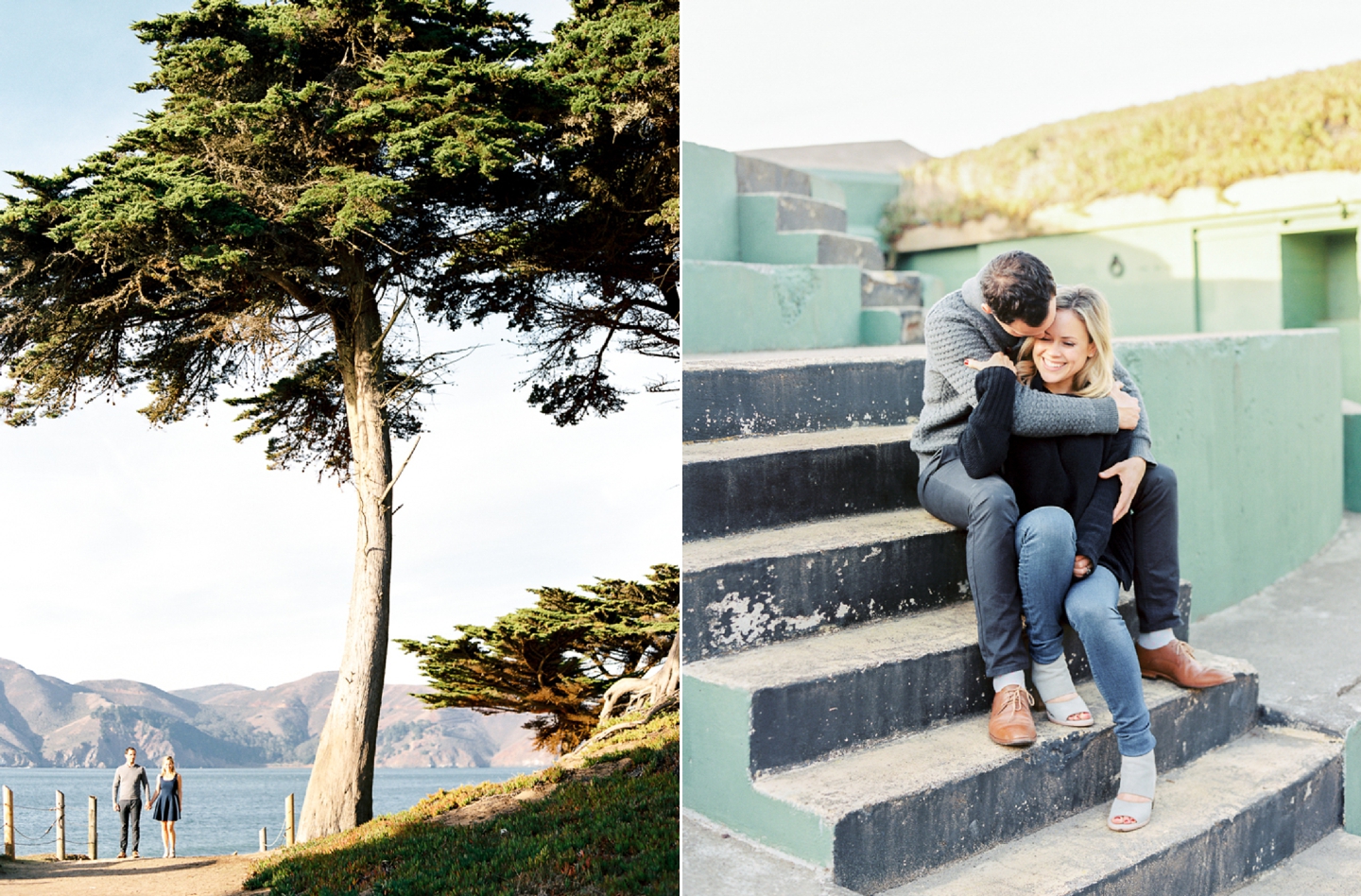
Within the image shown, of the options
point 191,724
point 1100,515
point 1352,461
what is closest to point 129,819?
point 191,724

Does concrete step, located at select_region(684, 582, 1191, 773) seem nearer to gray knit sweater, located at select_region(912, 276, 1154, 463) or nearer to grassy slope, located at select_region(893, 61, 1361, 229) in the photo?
gray knit sweater, located at select_region(912, 276, 1154, 463)

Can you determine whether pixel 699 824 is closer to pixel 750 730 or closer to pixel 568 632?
pixel 750 730

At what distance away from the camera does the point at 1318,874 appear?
170 centimetres

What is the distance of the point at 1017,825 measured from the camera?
4.78ft

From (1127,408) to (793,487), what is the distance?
24.4 inches

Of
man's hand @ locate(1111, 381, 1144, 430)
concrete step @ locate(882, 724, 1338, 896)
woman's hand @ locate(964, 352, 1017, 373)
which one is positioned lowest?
concrete step @ locate(882, 724, 1338, 896)

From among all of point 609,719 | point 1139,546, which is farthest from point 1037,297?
point 609,719

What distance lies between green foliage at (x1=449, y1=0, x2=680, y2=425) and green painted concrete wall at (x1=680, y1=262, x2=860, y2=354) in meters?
0.66

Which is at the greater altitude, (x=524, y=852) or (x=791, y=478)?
(x=791, y=478)

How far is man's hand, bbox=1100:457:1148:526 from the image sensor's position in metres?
1.61

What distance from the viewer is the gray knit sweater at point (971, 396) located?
1543mm

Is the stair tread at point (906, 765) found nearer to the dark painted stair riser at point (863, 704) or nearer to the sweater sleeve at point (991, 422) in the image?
the dark painted stair riser at point (863, 704)

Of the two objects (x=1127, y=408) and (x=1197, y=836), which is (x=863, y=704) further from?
(x=1127, y=408)

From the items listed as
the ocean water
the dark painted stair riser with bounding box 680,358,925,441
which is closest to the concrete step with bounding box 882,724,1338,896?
the dark painted stair riser with bounding box 680,358,925,441
